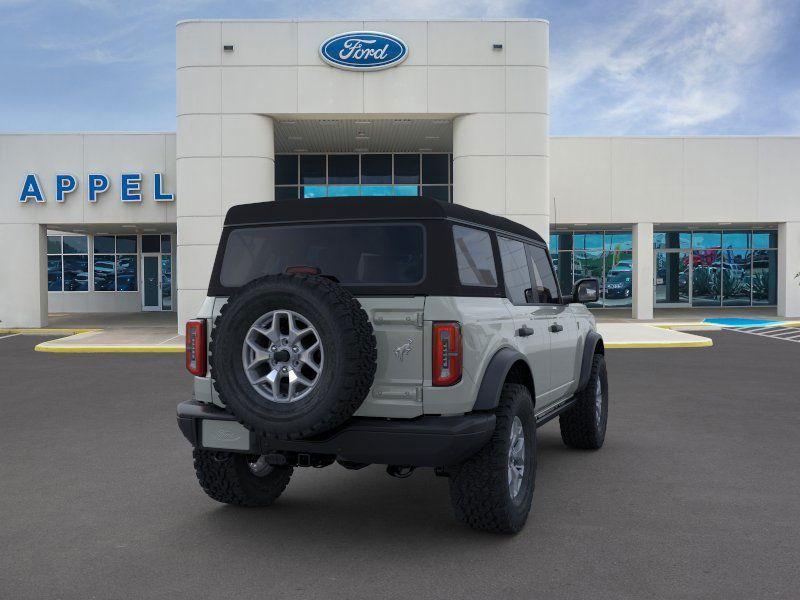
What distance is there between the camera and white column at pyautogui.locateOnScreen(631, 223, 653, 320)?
2578 centimetres

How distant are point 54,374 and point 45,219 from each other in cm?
1266

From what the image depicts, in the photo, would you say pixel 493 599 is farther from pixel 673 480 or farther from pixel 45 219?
pixel 45 219

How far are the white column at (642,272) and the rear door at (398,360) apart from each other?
23.0m

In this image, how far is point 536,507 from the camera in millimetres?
5273

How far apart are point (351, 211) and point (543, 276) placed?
2229 mm

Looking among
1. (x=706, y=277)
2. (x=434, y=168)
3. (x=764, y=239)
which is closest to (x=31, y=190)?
(x=434, y=168)

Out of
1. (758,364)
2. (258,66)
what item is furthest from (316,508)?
(258,66)

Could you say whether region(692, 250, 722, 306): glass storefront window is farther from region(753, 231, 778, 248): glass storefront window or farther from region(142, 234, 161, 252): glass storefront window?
region(142, 234, 161, 252): glass storefront window

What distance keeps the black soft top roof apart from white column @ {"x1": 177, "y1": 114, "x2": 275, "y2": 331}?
50.6 ft

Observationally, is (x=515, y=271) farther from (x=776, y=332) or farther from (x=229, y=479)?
(x=776, y=332)

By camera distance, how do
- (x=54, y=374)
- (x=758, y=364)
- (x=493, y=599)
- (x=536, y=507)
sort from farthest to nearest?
(x=758, y=364) < (x=54, y=374) < (x=536, y=507) < (x=493, y=599)

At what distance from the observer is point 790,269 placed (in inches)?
1033

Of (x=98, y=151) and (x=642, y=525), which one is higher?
(x=98, y=151)

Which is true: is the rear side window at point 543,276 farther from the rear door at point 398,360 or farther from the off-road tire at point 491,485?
the rear door at point 398,360
